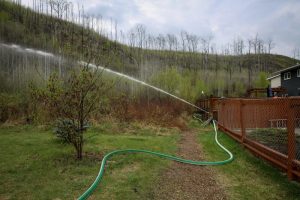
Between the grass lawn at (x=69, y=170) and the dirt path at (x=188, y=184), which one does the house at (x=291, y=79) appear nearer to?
the grass lawn at (x=69, y=170)

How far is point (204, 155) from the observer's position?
803 cm

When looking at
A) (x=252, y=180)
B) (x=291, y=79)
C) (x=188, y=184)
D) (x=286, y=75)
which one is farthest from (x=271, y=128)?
(x=286, y=75)

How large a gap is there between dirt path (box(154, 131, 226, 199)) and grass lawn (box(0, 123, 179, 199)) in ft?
0.77

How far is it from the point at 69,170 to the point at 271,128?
5.18 meters

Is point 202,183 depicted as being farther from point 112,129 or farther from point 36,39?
point 36,39

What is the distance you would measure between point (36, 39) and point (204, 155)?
141ft

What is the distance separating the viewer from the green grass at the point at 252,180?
4.72m

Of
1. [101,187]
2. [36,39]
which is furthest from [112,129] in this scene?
[36,39]

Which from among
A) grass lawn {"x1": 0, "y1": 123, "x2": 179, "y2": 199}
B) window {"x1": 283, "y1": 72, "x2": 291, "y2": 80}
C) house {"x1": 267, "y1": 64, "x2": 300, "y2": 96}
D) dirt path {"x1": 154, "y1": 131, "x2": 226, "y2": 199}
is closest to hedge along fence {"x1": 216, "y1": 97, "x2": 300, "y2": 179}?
dirt path {"x1": 154, "y1": 131, "x2": 226, "y2": 199}

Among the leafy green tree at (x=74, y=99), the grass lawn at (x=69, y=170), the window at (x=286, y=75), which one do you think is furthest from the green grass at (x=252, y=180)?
the window at (x=286, y=75)

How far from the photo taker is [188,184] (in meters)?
5.30

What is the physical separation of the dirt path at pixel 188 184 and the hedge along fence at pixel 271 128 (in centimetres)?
148

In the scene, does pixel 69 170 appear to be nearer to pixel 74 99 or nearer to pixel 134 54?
pixel 74 99

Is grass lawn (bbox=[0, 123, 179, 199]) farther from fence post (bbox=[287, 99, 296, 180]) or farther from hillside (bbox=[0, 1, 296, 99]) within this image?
hillside (bbox=[0, 1, 296, 99])
